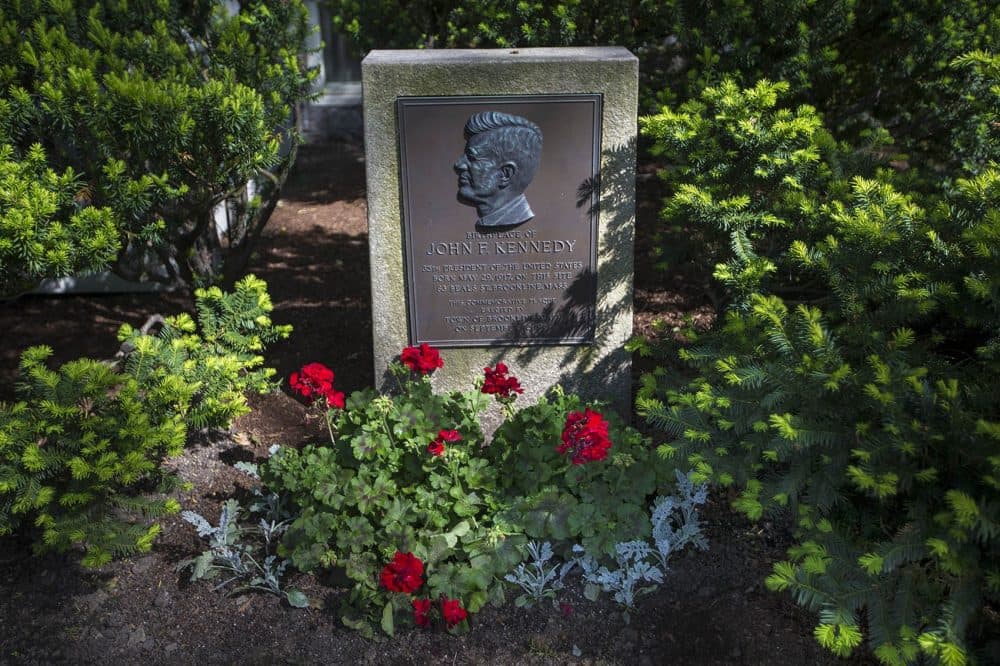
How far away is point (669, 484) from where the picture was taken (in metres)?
3.55

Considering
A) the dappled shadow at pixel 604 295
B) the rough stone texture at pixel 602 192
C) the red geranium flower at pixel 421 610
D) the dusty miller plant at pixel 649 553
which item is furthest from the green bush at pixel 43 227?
the dusty miller plant at pixel 649 553

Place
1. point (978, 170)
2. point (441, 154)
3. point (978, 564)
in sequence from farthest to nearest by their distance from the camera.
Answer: point (978, 170) → point (441, 154) → point (978, 564)

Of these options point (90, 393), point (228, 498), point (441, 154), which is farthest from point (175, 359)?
point (441, 154)

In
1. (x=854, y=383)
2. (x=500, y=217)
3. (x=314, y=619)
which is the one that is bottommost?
(x=314, y=619)

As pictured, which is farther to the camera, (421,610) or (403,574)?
(421,610)

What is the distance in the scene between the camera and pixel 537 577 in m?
3.25

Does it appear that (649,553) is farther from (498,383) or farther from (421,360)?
(421,360)

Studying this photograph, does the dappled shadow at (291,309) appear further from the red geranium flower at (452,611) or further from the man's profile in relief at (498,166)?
the red geranium flower at (452,611)

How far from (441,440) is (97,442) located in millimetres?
1273

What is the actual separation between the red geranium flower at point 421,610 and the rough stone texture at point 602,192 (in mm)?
1406

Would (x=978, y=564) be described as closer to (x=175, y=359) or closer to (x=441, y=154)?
(x=441, y=154)

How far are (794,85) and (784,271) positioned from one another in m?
1.40

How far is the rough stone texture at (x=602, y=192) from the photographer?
11.9 ft

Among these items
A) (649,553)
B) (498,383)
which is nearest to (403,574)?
(498,383)
